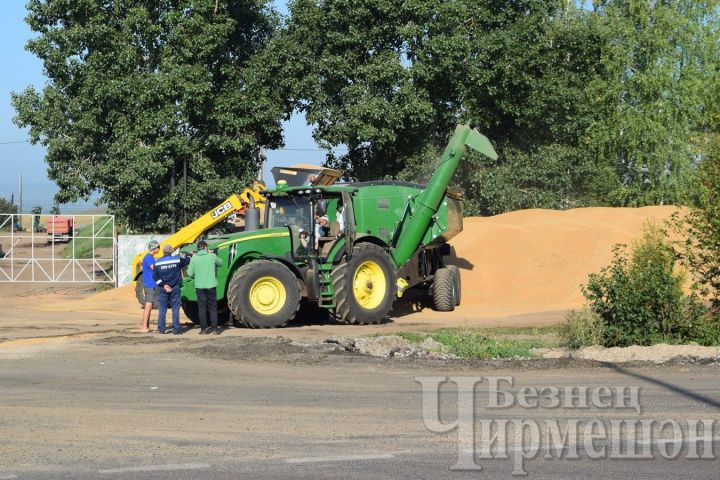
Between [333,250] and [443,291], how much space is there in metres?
4.44

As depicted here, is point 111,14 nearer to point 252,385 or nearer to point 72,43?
point 72,43

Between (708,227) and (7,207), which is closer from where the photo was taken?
(708,227)

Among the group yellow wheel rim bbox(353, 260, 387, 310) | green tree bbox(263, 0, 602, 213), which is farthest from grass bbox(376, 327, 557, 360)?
green tree bbox(263, 0, 602, 213)

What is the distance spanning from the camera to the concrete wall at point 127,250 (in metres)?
31.7

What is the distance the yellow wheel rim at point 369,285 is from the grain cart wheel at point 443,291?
3.15 meters

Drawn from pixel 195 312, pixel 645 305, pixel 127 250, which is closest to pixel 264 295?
pixel 195 312

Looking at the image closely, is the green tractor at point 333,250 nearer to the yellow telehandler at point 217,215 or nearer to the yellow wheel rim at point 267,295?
the yellow wheel rim at point 267,295

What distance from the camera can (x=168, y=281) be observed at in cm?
1864

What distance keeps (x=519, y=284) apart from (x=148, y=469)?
19256mm

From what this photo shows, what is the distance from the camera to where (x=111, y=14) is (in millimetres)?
32438

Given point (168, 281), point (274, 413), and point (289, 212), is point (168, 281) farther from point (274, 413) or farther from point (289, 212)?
point (274, 413)

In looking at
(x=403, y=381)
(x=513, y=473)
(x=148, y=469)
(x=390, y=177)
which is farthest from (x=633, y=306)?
(x=390, y=177)

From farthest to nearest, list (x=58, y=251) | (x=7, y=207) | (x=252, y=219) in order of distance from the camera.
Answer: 1. (x=7, y=207)
2. (x=58, y=251)
3. (x=252, y=219)

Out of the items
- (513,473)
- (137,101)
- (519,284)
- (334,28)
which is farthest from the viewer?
(334,28)
